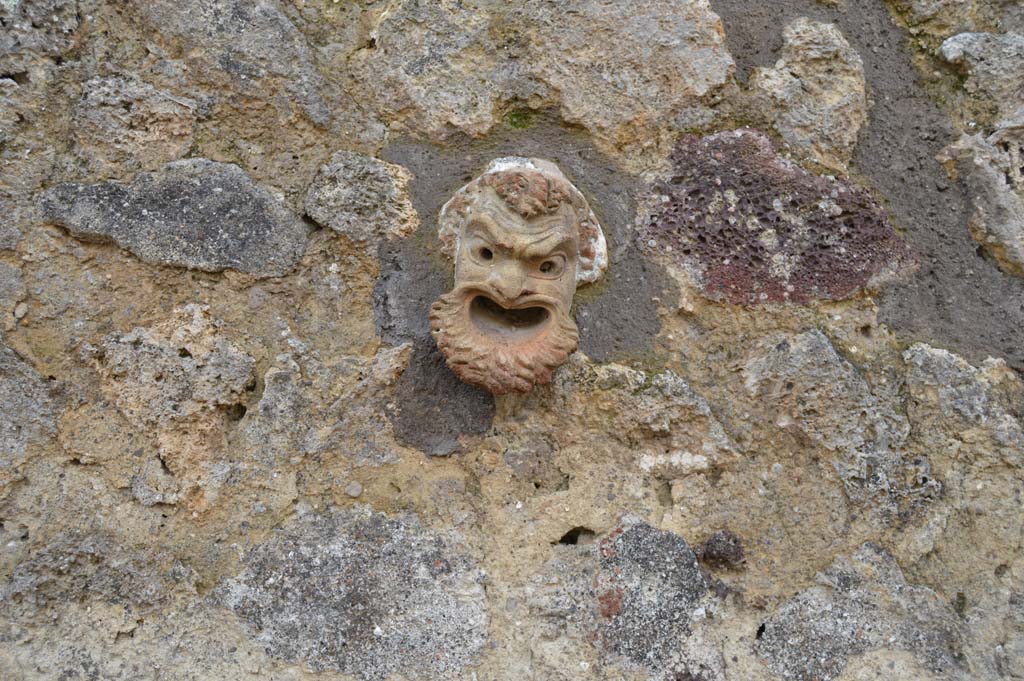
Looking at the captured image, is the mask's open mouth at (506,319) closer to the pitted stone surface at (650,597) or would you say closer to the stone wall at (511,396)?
the stone wall at (511,396)

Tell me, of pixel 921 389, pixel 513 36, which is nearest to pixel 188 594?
pixel 513 36

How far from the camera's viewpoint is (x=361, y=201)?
1.69 metres

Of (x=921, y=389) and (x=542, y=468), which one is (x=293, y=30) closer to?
(x=542, y=468)

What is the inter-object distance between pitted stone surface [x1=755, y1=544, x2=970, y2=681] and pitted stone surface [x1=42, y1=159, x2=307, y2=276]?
114cm

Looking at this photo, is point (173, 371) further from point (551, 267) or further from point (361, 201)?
point (551, 267)

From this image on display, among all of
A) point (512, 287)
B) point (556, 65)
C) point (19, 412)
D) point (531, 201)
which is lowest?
point (19, 412)

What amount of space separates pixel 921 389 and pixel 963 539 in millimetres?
282

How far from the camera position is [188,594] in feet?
5.08

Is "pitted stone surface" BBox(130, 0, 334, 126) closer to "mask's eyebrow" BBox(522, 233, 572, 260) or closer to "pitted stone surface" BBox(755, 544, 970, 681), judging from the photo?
"mask's eyebrow" BBox(522, 233, 572, 260)

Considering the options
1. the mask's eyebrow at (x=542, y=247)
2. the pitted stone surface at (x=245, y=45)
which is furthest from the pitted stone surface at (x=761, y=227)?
the pitted stone surface at (x=245, y=45)

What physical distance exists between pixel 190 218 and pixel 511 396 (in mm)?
687

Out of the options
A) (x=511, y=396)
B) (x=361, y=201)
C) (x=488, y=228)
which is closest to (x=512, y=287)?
(x=488, y=228)

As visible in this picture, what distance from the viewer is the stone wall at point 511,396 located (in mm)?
1547

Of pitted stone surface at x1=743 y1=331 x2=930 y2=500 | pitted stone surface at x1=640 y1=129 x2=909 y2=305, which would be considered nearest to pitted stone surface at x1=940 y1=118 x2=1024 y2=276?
pitted stone surface at x1=640 y1=129 x2=909 y2=305
